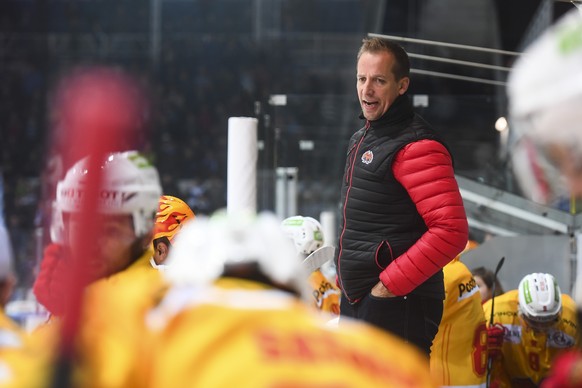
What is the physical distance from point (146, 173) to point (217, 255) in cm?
55

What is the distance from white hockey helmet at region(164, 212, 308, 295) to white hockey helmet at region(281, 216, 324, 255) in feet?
12.2

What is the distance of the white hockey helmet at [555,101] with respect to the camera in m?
1.49

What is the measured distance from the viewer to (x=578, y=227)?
6988 mm

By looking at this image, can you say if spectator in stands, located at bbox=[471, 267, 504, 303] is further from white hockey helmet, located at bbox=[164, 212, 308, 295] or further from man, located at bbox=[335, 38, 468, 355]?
white hockey helmet, located at bbox=[164, 212, 308, 295]

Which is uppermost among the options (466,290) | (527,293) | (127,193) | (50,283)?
(127,193)

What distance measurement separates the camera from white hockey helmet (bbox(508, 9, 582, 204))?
4.89ft

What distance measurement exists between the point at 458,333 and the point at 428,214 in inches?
61.3

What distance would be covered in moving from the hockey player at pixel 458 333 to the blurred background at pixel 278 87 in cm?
163

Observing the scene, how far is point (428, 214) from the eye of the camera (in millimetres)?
3352

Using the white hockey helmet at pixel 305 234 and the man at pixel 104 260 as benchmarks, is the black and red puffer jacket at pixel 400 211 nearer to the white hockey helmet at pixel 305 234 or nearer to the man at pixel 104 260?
the man at pixel 104 260

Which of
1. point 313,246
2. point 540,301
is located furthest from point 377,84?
point 540,301

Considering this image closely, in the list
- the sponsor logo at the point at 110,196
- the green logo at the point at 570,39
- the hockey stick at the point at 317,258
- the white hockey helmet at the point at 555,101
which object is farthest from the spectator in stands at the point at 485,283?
the green logo at the point at 570,39

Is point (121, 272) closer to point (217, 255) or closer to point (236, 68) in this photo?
point (217, 255)

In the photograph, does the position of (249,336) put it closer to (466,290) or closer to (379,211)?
(379,211)
